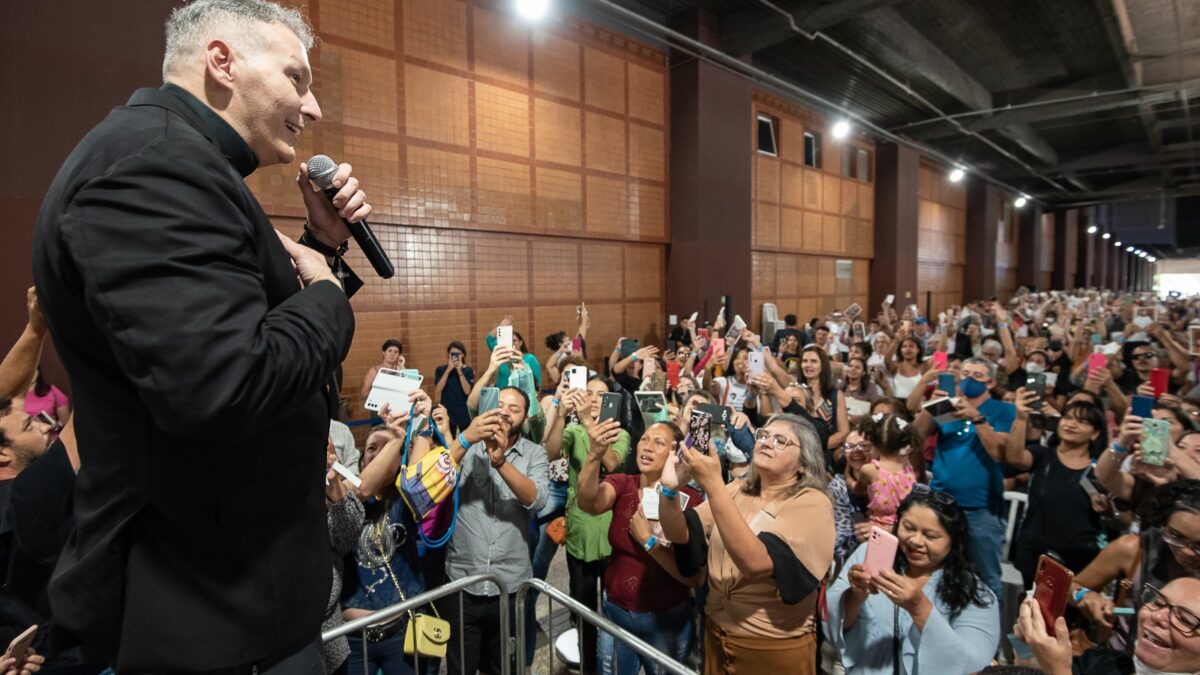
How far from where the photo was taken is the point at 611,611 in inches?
115

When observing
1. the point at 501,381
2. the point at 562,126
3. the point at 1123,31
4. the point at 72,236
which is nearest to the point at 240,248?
the point at 72,236

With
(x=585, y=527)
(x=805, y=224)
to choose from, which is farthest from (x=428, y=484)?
(x=805, y=224)

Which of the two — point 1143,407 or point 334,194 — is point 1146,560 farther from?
point 334,194

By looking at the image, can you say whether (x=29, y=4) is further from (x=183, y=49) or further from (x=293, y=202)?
(x=183, y=49)

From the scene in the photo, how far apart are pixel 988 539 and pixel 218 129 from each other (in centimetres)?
413

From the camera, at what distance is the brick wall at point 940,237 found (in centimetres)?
1814

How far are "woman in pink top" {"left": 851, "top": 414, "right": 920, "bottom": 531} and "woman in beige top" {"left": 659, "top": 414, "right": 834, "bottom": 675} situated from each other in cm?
87

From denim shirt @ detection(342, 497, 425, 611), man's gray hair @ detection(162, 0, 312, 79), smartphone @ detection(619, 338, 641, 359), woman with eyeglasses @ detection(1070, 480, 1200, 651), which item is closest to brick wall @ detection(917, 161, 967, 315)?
smartphone @ detection(619, 338, 641, 359)

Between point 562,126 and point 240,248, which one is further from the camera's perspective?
point 562,126

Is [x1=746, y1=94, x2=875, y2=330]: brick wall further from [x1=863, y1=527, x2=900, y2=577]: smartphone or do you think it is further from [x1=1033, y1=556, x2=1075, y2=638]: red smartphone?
[x1=1033, y1=556, x2=1075, y2=638]: red smartphone

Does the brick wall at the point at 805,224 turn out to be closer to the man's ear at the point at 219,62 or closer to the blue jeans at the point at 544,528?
the blue jeans at the point at 544,528

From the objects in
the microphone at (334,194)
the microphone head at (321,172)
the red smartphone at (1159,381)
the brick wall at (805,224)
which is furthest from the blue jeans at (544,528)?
the brick wall at (805,224)

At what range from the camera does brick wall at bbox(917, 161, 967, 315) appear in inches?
714

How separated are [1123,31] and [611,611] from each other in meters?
13.2
